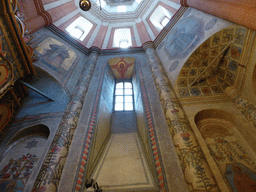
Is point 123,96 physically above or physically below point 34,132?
above

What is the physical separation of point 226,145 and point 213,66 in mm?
2796

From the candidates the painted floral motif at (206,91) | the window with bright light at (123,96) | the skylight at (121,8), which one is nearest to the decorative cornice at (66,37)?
the window with bright light at (123,96)

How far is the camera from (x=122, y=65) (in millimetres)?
8398

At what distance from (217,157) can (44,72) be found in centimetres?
653

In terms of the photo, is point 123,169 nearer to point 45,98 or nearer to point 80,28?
point 45,98

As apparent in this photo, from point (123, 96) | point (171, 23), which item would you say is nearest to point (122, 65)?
point (123, 96)

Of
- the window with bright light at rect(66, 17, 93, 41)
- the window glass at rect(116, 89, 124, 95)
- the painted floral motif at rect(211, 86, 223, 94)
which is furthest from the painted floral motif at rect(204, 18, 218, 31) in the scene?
the window with bright light at rect(66, 17, 93, 41)

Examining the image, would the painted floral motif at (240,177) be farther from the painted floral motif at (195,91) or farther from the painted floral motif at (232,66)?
the painted floral motif at (232,66)

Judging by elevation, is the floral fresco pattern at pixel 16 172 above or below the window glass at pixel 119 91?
below

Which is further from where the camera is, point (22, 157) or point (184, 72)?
point (184, 72)

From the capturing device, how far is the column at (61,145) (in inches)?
115

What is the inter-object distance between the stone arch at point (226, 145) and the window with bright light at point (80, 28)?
887 centimetres

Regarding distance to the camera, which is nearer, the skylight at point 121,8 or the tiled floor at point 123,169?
the tiled floor at point 123,169

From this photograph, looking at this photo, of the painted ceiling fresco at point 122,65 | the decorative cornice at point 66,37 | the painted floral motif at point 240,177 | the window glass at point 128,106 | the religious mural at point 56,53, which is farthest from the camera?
the painted ceiling fresco at point 122,65
